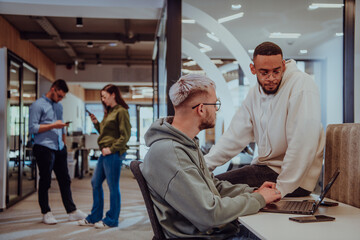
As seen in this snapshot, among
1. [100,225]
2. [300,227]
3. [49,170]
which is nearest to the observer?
[300,227]

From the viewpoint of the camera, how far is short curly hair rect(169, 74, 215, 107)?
149 cm

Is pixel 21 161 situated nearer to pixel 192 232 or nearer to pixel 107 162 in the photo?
pixel 107 162

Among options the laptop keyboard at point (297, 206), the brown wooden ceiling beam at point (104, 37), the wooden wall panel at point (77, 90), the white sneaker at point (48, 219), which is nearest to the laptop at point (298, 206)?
the laptop keyboard at point (297, 206)

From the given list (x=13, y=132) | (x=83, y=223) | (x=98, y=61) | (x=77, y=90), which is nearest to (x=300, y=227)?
(x=83, y=223)

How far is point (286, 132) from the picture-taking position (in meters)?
1.83

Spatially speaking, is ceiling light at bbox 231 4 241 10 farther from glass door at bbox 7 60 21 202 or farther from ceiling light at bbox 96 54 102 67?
ceiling light at bbox 96 54 102 67

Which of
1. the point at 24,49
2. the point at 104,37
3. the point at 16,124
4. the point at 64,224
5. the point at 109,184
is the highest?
the point at 104,37

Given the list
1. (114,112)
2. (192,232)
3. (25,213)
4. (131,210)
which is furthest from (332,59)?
(25,213)

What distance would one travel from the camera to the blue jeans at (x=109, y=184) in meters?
3.89

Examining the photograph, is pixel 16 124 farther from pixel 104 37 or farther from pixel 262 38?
pixel 262 38

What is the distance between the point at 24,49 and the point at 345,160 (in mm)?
6838

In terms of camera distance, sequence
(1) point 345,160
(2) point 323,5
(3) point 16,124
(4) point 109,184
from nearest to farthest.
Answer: (1) point 345,160
(2) point 323,5
(4) point 109,184
(3) point 16,124

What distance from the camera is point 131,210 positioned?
5.09 m

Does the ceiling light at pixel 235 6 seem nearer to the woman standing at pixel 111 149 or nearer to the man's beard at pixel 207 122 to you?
the woman standing at pixel 111 149
